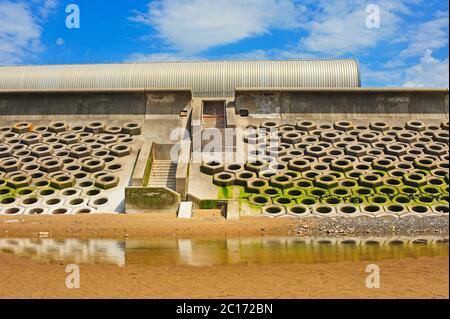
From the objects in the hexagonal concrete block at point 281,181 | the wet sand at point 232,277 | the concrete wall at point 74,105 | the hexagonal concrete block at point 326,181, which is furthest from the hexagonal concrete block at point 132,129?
the hexagonal concrete block at point 326,181

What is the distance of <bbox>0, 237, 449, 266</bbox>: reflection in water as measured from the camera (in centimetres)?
1301

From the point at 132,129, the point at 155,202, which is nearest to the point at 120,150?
the point at 132,129

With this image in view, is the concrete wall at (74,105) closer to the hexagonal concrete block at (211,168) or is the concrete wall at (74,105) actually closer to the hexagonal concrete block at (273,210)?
the hexagonal concrete block at (211,168)

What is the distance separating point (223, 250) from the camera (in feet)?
45.9

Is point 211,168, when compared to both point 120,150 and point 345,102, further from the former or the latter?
point 345,102

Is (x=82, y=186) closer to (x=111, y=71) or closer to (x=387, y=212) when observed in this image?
(x=387, y=212)

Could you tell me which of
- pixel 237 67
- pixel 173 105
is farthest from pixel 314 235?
pixel 237 67

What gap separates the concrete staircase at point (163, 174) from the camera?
65.3 feet

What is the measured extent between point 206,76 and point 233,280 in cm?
2306

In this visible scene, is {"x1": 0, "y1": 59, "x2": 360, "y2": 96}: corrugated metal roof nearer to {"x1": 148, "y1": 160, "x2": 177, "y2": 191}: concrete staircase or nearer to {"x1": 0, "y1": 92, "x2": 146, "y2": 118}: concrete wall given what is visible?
{"x1": 0, "y1": 92, "x2": 146, "y2": 118}: concrete wall

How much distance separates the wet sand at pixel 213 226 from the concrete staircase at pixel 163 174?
3529 millimetres

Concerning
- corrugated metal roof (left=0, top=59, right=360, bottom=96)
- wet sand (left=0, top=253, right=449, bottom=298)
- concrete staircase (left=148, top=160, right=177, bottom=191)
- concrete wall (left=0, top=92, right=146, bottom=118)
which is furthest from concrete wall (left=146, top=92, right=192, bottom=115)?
wet sand (left=0, top=253, right=449, bottom=298)

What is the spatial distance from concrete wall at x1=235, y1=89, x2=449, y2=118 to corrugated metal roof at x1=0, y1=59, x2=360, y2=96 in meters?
7.43

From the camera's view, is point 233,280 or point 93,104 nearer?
point 233,280
